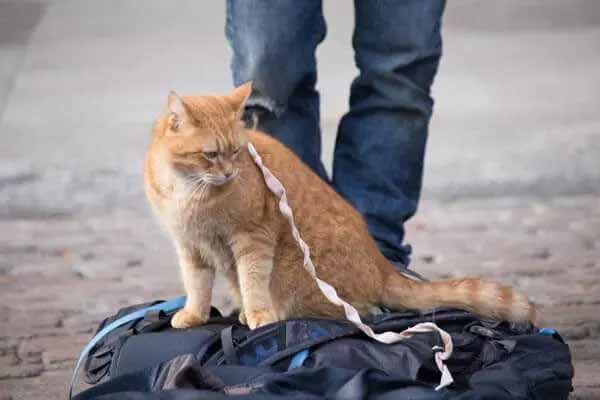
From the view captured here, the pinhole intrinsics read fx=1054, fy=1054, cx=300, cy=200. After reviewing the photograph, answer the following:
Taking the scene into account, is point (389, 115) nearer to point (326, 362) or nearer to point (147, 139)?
point (326, 362)

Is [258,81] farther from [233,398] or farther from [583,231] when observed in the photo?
[583,231]

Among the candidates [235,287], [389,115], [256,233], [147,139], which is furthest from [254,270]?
[147,139]

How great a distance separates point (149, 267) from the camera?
4086 mm

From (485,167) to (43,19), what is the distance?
10.2 ft

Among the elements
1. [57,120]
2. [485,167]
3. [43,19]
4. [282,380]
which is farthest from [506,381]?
[43,19]

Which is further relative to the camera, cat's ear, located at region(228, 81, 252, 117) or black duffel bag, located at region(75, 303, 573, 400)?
cat's ear, located at region(228, 81, 252, 117)

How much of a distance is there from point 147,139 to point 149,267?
1.23 meters

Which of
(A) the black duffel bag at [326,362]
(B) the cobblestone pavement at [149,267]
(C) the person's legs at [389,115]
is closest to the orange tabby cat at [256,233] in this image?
(A) the black duffel bag at [326,362]

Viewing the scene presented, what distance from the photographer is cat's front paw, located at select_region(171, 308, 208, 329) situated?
2648 millimetres

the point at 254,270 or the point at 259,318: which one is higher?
the point at 254,270

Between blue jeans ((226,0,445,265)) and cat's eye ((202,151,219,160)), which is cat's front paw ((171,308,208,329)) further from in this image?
blue jeans ((226,0,445,265))

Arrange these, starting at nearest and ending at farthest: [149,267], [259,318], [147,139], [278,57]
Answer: [259,318]
[278,57]
[149,267]
[147,139]

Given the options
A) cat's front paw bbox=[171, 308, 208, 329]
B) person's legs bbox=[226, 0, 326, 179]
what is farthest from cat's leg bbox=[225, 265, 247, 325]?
person's legs bbox=[226, 0, 326, 179]

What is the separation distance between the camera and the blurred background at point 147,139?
3.75 m
